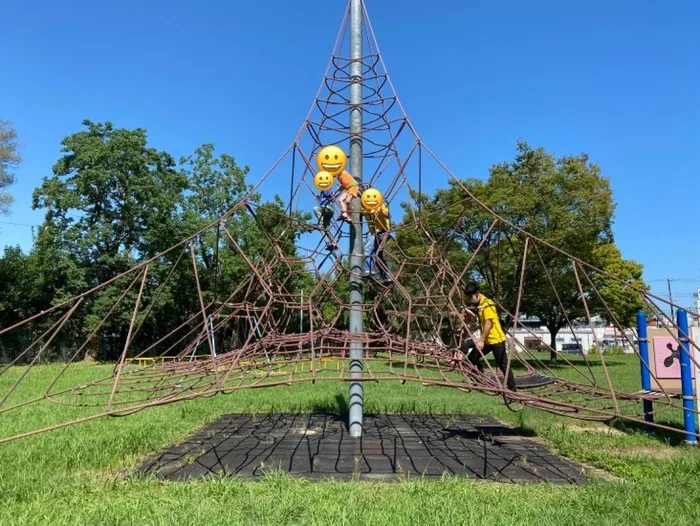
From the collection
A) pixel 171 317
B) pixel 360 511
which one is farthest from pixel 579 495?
pixel 171 317

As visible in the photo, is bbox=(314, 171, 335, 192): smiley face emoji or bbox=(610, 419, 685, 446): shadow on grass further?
bbox=(314, 171, 335, 192): smiley face emoji

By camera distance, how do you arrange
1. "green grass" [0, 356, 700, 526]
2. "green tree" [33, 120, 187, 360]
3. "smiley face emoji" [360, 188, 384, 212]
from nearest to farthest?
"green grass" [0, 356, 700, 526], "smiley face emoji" [360, 188, 384, 212], "green tree" [33, 120, 187, 360]

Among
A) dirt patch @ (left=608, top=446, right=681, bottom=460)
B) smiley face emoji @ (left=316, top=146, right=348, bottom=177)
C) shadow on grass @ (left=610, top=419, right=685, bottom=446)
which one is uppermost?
smiley face emoji @ (left=316, top=146, right=348, bottom=177)

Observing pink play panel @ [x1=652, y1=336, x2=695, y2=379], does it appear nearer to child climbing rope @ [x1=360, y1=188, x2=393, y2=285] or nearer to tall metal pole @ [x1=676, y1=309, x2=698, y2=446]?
tall metal pole @ [x1=676, y1=309, x2=698, y2=446]

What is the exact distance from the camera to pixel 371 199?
6641 millimetres

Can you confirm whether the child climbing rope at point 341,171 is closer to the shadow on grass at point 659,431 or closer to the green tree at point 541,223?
the shadow on grass at point 659,431

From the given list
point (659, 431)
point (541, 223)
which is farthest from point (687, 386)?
point (541, 223)

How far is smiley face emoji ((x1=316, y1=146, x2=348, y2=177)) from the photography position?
21.6 feet

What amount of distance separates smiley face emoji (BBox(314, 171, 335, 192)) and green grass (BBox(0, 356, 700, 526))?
131 inches

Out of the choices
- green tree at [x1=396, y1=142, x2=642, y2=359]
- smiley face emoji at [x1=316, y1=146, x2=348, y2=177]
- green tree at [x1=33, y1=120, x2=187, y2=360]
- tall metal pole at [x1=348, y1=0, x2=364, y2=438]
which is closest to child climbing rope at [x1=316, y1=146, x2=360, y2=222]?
smiley face emoji at [x1=316, y1=146, x2=348, y2=177]

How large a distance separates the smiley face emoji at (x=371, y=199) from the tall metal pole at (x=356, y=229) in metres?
0.24

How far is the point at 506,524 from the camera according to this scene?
338 cm

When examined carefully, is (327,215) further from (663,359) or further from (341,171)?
(663,359)

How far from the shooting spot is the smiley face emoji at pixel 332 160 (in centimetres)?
657
